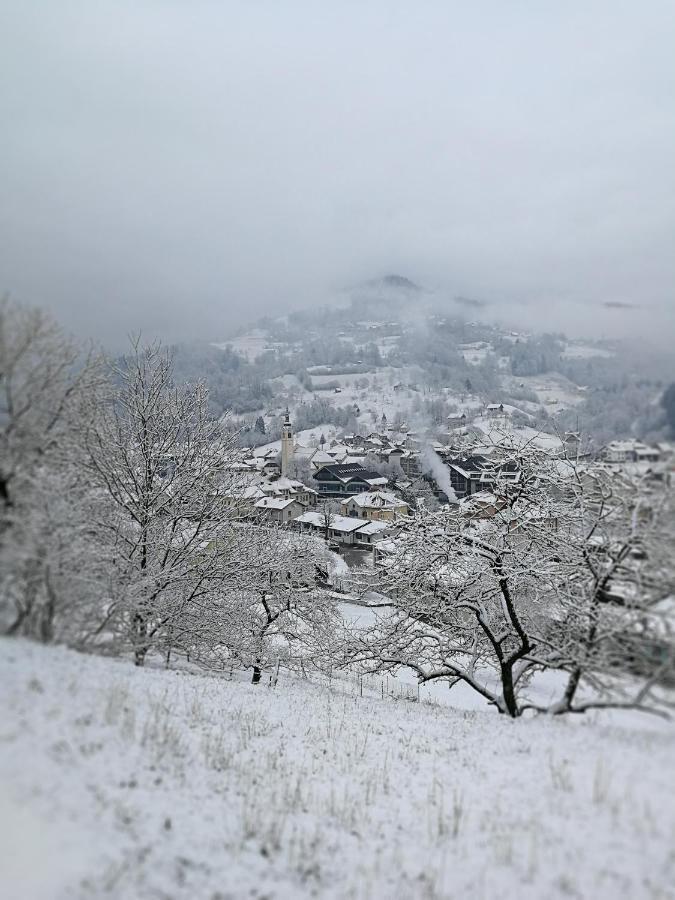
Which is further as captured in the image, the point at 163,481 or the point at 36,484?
the point at 163,481

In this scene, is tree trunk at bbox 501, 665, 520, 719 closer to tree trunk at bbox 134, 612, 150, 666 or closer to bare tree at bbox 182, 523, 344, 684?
bare tree at bbox 182, 523, 344, 684

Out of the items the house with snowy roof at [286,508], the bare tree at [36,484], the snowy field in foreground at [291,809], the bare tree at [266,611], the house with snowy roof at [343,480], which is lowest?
the house with snowy roof at [343,480]

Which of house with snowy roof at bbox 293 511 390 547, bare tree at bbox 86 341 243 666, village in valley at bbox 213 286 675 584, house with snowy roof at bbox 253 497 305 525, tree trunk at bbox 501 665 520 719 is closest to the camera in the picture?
tree trunk at bbox 501 665 520 719

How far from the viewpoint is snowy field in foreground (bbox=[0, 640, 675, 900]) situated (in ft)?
11.1

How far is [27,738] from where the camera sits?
12.7 feet

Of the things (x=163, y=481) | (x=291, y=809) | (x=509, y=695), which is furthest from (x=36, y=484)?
(x=509, y=695)

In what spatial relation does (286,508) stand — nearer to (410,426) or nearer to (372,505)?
(372,505)

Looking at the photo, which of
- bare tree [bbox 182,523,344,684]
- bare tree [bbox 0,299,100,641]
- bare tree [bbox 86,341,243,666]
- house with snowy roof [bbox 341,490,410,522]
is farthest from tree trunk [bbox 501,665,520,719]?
house with snowy roof [bbox 341,490,410,522]

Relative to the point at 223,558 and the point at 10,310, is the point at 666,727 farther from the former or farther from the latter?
the point at 223,558

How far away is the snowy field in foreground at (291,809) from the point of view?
3371mm

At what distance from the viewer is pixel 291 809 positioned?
4320mm

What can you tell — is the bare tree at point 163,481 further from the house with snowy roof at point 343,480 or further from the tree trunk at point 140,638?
the house with snowy roof at point 343,480

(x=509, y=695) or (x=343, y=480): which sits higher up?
(x=509, y=695)

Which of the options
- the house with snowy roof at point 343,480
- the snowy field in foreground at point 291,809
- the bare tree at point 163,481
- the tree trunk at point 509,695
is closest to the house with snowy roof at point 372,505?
the house with snowy roof at point 343,480
